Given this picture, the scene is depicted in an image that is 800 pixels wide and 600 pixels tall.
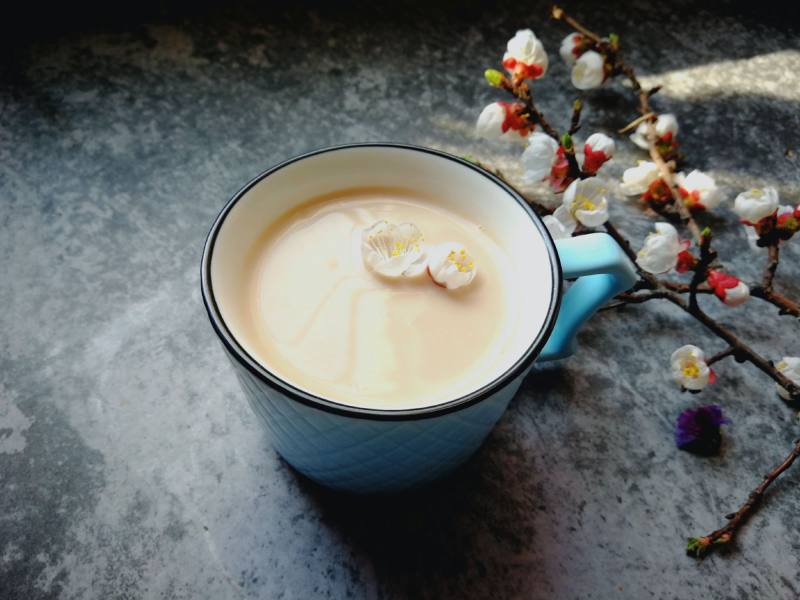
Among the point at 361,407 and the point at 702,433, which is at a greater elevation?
the point at 361,407

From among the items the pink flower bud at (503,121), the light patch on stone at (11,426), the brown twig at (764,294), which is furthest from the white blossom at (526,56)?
the light patch on stone at (11,426)

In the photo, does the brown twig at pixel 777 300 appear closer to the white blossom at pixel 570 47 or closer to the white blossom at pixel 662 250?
the white blossom at pixel 662 250

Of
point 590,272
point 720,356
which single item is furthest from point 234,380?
point 720,356

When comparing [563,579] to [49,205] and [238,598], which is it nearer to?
[238,598]

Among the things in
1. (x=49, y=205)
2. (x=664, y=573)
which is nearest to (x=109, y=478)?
(x=49, y=205)

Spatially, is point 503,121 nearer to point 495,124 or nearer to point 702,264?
point 495,124
